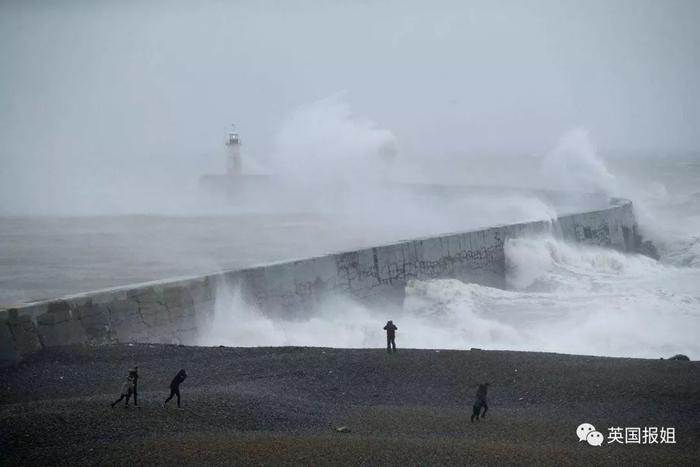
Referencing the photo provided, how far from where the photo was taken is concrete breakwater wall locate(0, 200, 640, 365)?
8.02 meters

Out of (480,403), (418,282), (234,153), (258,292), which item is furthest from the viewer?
(234,153)

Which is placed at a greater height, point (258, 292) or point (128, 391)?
point (258, 292)

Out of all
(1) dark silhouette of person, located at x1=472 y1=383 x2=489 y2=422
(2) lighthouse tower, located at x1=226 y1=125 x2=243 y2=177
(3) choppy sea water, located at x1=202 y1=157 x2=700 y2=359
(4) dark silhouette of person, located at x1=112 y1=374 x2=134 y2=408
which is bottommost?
(1) dark silhouette of person, located at x1=472 y1=383 x2=489 y2=422

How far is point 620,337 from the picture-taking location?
1045 cm

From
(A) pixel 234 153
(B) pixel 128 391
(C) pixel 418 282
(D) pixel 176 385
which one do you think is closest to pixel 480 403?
(D) pixel 176 385

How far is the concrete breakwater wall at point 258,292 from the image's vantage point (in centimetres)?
802

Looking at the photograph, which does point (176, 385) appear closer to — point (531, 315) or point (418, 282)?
point (531, 315)

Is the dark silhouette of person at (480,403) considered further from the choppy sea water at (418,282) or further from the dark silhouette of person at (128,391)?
the choppy sea water at (418,282)

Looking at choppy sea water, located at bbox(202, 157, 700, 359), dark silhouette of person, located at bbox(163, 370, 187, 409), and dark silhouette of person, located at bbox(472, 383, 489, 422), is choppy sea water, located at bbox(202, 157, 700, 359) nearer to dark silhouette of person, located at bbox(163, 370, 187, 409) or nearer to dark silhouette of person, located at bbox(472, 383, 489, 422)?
A: dark silhouette of person, located at bbox(163, 370, 187, 409)

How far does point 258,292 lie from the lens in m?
→ 10.3

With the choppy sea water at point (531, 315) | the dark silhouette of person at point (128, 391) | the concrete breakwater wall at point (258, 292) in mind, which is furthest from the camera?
the choppy sea water at point (531, 315)

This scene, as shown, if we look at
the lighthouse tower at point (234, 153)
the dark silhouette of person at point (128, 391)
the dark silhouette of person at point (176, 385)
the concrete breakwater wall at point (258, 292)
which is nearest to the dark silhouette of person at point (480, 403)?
the dark silhouette of person at point (176, 385)

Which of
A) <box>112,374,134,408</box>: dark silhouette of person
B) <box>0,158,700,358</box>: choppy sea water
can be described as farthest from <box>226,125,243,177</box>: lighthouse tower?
<box>112,374,134,408</box>: dark silhouette of person

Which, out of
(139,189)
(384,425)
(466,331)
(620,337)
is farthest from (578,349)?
(139,189)
